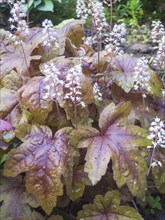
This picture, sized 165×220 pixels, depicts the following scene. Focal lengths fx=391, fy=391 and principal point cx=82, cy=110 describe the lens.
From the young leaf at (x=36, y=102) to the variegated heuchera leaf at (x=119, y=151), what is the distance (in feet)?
0.73

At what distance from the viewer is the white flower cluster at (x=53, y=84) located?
69.4 inches

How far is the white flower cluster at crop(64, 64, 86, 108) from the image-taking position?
1755 mm

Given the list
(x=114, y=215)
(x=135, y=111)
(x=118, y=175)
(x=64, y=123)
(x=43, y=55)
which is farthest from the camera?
(x=43, y=55)

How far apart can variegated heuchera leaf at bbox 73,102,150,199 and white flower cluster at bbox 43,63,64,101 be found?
0.69 ft

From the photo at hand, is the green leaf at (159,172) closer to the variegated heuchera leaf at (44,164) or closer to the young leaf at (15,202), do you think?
the variegated heuchera leaf at (44,164)

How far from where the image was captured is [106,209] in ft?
6.24

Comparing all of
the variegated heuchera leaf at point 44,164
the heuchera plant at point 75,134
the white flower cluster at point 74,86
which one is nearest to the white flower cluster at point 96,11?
the heuchera plant at point 75,134

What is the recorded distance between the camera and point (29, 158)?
1.81 meters

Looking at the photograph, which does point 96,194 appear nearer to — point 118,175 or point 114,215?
point 114,215

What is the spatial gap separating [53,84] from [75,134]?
0.82 ft

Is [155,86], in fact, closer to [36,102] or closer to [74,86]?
[74,86]

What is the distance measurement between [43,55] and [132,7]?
2921mm

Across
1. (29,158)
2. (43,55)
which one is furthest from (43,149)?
(43,55)

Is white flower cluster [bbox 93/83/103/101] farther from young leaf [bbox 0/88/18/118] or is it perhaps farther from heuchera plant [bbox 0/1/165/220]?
young leaf [bbox 0/88/18/118]
